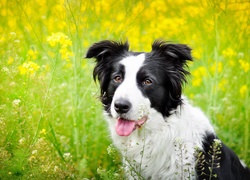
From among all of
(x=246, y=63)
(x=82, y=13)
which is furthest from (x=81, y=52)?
(x=246, y=63)

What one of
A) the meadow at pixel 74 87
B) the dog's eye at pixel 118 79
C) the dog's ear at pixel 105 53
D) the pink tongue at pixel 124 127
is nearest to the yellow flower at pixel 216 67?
the meadow at pixel 74 87

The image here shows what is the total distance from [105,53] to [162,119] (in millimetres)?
875

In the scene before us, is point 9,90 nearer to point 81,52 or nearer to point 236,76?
point 81,52

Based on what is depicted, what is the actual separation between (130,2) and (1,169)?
240cm

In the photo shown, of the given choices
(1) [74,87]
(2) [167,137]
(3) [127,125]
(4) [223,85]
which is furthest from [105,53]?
(4) [223,85]

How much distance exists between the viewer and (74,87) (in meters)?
4.55

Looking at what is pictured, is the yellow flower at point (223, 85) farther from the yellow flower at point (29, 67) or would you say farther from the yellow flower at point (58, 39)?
the yellow flower at point (29, 67)

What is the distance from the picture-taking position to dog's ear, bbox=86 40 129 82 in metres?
4.14

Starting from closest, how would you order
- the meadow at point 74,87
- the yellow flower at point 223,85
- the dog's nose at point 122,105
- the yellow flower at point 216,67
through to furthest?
the dog's nose at point 122,105
the meadow at point 74,87
the yellow flower at point 216,67
the yellow flower at point 223,85

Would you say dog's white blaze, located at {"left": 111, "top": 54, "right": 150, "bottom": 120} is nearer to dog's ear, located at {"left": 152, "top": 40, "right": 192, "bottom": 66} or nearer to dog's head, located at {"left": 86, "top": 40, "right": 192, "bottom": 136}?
dog's head, located at {"left": 86, "top": 40, "right": 192, "bottom": 136}

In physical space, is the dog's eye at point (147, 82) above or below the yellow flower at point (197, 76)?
above

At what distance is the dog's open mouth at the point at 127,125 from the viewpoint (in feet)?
12.4

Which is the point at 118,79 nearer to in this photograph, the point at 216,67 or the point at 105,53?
the point at 105,53

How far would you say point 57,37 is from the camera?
3996 millimetres
